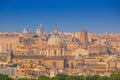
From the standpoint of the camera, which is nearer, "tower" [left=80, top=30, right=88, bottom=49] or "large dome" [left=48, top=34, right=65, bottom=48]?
"large dome" [left=48, top=34, right=65, bottom=48]

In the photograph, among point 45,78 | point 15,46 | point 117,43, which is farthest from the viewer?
point 117,43

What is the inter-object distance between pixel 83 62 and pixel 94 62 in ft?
4.36

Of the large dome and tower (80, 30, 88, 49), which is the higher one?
tower (80, 30, 88, 49)

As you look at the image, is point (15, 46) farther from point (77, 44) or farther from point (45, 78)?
point (45, 78)

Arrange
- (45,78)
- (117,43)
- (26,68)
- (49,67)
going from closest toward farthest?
(45,78), (26,68), (49,67), (117,43)

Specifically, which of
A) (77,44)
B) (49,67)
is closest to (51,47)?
(49,67)

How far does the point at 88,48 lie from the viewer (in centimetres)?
7969

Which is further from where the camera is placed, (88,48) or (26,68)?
(88,48)

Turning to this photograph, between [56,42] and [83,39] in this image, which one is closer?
[56,42]

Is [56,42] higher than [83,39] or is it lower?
lower

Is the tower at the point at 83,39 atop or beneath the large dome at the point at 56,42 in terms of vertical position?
atop

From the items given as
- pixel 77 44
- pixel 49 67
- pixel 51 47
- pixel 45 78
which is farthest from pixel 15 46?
pixel 45 78

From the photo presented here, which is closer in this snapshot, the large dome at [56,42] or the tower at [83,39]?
the large dome at [56,42]

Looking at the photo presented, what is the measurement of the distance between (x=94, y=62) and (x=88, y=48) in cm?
1621
